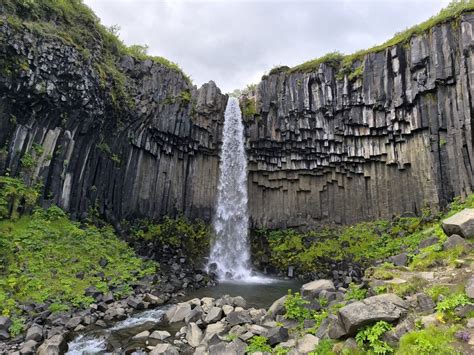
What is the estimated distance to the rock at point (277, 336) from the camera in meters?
8.06

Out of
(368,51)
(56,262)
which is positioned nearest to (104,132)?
(56,262)

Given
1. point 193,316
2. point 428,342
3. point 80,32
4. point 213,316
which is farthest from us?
point 80,32

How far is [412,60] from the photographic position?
21516 mm

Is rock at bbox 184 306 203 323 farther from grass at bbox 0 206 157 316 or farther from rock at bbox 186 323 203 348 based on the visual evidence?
grass at bbox 0 206 157 316

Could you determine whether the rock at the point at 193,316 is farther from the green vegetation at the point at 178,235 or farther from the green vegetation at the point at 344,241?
the green vegetation at the point at 344,241

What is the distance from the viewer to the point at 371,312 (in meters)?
5.90

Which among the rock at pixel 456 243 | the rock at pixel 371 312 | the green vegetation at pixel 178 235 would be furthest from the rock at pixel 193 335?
the green vegetation at pixel 178 235

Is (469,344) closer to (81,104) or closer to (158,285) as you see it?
(158,285)

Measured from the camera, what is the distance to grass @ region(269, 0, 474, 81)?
66.5ft

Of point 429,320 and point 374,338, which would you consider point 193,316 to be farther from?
point 429,320

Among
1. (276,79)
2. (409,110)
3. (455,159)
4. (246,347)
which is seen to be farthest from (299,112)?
(246,347)

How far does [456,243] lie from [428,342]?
4243mm

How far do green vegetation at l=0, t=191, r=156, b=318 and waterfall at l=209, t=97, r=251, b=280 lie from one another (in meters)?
8.37

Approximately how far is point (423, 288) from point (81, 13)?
23722 mm
